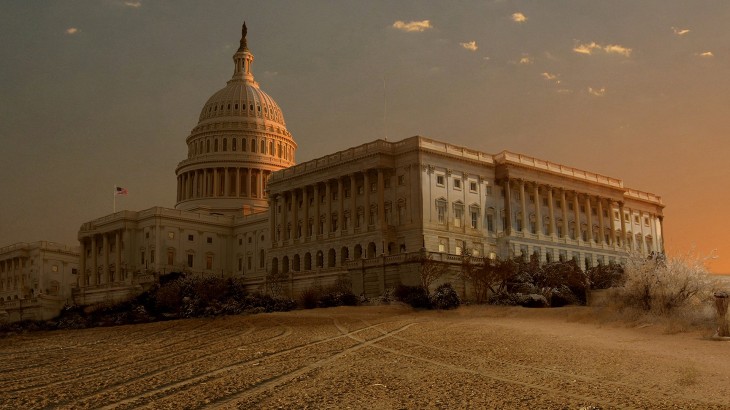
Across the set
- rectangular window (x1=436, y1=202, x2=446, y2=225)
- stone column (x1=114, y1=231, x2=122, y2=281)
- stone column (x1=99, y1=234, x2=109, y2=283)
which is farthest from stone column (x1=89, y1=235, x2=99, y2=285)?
rectangular window (x1=436, y1=202, x2=446, y2=225)

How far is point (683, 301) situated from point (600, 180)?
61185 mm

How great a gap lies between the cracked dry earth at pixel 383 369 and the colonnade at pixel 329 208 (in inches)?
1724

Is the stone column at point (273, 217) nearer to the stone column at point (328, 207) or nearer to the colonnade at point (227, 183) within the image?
the stone column at point (328, 207)

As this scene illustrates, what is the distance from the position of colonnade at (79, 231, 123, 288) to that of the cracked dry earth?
2676 inches

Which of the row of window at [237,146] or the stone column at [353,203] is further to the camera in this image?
the row of window at [237,146]

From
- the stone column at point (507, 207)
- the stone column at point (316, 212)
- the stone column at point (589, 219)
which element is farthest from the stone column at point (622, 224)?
the stone column at point (316, 212)

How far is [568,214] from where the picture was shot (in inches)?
3809

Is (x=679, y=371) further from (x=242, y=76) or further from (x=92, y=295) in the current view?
(x=242, y=76)

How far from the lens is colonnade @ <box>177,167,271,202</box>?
4931 inches

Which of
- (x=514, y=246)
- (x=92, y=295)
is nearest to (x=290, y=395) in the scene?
(x=514, y=246)

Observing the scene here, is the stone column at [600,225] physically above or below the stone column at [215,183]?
below

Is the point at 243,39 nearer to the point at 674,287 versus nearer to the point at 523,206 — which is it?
the point at 523,206

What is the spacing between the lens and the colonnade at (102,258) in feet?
350

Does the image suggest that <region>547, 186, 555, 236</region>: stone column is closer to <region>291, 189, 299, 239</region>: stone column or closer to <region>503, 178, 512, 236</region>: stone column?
<region>503, 178, 512, 236</region>: stone column
